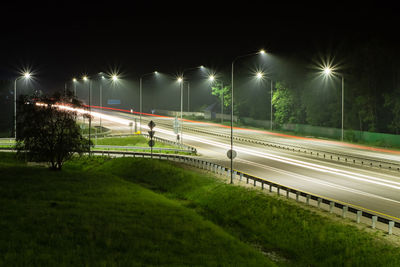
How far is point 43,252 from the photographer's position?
16.9 meters

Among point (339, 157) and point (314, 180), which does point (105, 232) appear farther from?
point (339, 157)

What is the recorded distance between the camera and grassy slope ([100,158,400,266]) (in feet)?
59.1

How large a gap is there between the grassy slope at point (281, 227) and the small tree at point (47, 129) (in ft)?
40.0

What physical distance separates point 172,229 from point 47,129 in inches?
962

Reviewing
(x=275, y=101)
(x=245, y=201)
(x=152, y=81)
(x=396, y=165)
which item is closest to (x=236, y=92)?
(x=275, y=101)

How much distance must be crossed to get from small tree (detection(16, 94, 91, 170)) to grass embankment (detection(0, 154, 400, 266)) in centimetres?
785

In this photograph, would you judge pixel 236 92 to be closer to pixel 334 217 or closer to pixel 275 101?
pixel 275 101

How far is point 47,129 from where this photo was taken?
41938mm

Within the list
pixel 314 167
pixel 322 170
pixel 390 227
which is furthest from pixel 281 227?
pixel 314 167

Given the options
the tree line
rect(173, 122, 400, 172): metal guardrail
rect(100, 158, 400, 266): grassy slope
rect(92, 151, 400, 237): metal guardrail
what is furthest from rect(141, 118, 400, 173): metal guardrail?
the tree line

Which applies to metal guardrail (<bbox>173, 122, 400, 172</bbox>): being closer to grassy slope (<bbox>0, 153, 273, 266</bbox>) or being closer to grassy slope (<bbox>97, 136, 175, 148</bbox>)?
grassy slope (<bbox>97, 136, 175, 148</bbox>)

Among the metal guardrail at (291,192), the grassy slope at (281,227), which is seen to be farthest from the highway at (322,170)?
the grassy slope at (281,227)

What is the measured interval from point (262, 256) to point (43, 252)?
8.88 m

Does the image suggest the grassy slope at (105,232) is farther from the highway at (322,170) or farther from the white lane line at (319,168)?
A: the white lane line at (319,168)
